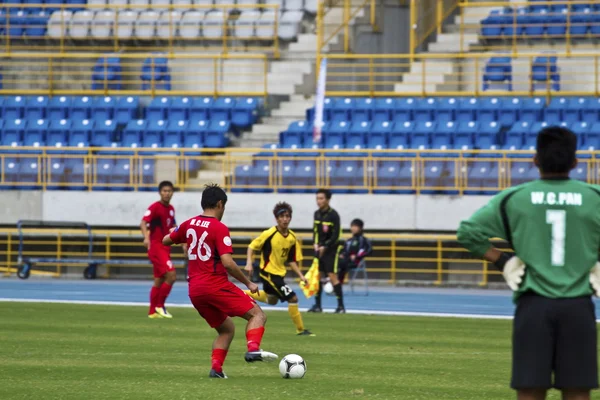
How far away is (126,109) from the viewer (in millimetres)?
34062

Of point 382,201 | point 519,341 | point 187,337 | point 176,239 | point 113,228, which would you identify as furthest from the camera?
point 113,228

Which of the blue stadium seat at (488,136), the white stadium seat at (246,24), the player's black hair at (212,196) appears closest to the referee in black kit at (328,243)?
the blue stadium seat at (488,136)

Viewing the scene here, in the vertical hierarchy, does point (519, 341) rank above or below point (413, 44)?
below

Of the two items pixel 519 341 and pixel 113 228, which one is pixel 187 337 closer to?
pixel 519 341

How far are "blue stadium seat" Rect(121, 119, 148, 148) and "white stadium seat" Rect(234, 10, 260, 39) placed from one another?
566 cm

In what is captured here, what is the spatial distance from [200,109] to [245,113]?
50.3 inches

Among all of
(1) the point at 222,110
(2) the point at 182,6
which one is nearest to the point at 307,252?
(1) the point at 222,110

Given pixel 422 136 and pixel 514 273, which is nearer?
pixel 514 273

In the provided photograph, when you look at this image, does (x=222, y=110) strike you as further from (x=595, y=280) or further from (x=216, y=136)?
(x=595, y=280)

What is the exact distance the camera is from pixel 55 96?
117 ft

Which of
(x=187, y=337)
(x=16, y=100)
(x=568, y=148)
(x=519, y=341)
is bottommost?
(x=187, y=337)

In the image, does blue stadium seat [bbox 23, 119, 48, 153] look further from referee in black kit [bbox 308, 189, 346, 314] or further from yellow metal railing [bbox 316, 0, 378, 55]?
referee in black kit [bbox 308, 189, 346, 314]

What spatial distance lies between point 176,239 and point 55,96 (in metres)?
25.6

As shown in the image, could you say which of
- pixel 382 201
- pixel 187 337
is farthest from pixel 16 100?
pixel 187 337
